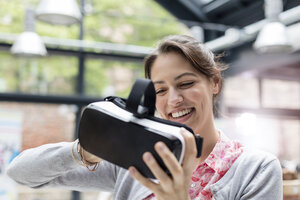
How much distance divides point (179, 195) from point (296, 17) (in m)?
3.27

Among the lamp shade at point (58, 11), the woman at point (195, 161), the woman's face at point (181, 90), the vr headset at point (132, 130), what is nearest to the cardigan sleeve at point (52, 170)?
the woman at point (195, 161)

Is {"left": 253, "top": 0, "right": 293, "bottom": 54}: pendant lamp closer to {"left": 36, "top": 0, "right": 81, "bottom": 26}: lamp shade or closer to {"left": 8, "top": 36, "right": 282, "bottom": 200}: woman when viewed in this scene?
{"left": 36, "top": 0, "right": 81, "bottom": 26}: lamp shade

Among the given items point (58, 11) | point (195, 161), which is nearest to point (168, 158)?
point (195, 161)

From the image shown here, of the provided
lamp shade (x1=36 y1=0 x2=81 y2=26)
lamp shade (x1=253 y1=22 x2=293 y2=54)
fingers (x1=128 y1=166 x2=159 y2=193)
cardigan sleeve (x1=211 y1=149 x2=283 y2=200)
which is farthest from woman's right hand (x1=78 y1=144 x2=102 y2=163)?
lamp shade (x1=253 y1=22 x2=293 y2=54)

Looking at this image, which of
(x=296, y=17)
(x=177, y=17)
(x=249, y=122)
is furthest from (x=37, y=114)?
(x=296, y=17)

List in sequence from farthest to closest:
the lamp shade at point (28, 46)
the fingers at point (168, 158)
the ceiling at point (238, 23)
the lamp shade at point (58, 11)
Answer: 1. the ceiling at point (238, 23)
2. the lamp shade at point (28, 46)
3. the lamp shade at point (58, 11)
4. the fingers at point (168, 158)

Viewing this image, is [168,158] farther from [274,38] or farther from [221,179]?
[274,38]

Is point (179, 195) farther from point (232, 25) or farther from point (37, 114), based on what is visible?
point (232, 25)

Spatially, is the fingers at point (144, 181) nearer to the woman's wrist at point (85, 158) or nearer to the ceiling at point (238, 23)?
the woman's wrist at point (85, 158)

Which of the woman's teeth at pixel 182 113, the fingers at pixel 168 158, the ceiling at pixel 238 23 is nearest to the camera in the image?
the fingers at pixel 168 158

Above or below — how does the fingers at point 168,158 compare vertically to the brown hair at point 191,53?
below

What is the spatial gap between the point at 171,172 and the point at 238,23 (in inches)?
173

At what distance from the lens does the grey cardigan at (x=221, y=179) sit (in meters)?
0.87

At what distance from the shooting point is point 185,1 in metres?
5.03
